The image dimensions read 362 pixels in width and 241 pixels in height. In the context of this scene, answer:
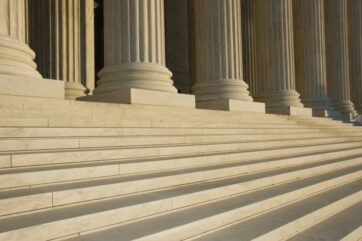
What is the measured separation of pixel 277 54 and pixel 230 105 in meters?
13.6

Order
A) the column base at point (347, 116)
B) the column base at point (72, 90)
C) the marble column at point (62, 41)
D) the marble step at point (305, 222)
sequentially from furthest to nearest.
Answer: the column base at point (347, 116), the marble column at point (62, 41), the column base at point (72, 90), the marble step at point (305, 222)

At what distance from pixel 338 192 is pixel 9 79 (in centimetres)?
1441

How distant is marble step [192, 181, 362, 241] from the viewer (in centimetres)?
890

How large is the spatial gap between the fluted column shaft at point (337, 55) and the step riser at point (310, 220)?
137 ft

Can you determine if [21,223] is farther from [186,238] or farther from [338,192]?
[338,192]

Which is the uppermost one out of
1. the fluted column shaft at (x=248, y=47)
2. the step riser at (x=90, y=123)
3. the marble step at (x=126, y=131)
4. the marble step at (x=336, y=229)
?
the fluted column shaft at (x=248, y=47)

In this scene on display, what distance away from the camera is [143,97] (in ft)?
61.8

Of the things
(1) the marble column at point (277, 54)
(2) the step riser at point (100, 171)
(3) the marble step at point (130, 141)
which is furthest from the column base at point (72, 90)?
(1) the marble column at point (277, 54)

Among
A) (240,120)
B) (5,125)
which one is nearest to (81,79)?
(240,120)

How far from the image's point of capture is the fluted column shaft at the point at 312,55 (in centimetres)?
4366

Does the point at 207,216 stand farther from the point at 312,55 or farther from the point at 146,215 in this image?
the point at 312,55

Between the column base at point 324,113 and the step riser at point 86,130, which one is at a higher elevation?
the column base at point 324,113

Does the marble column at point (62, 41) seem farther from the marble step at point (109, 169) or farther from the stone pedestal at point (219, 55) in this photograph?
the marble step at point (109, 169)

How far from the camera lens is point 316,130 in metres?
29.1
